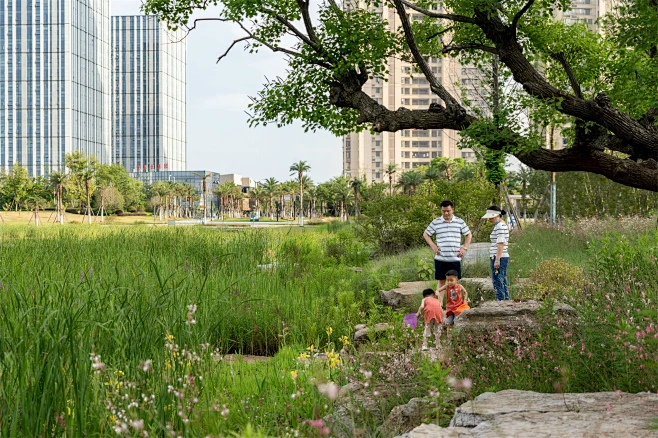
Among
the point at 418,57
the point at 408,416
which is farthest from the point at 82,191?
the point at 408,416

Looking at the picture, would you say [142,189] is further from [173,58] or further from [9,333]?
[9,333]

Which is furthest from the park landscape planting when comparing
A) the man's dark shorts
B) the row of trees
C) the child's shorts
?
the row of trees

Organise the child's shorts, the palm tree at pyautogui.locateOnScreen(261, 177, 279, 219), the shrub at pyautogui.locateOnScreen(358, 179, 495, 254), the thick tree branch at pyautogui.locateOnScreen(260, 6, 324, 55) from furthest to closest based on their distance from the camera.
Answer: the palm tree at pyautogui.locateOnScreen(261, 177, 279, 219) → the shrub at pyautogui.locateOnScreen(358, 179, 495, 254) → the thick tree branch at pyautogui.locateOnScreen(260, 6, 324, 55) → the child's shorts

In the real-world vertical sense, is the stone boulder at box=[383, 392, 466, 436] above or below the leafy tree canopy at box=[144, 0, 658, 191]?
below

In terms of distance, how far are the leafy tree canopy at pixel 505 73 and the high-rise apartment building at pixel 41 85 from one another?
119 m

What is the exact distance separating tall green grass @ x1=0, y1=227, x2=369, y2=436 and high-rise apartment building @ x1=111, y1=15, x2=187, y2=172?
149344 millimetres

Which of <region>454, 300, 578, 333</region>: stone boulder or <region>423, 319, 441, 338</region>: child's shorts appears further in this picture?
<region>423, 319, 441, 338</region>: child's shorts

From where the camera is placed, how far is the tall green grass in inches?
120

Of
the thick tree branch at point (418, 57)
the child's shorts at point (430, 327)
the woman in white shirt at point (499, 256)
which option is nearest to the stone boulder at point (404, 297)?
the woman in white shirt at point (499, 256)

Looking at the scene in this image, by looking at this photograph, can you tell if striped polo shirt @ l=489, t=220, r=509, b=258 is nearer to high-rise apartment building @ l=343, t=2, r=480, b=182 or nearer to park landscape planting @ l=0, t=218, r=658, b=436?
park landscape planting @ l=0, t=218, r=658, b=436

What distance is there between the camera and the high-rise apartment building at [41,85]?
11962cm

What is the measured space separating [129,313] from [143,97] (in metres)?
165

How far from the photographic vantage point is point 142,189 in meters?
110

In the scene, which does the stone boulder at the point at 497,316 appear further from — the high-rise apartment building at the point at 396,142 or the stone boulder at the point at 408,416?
the high-rise apartment building at the point at 396,142
